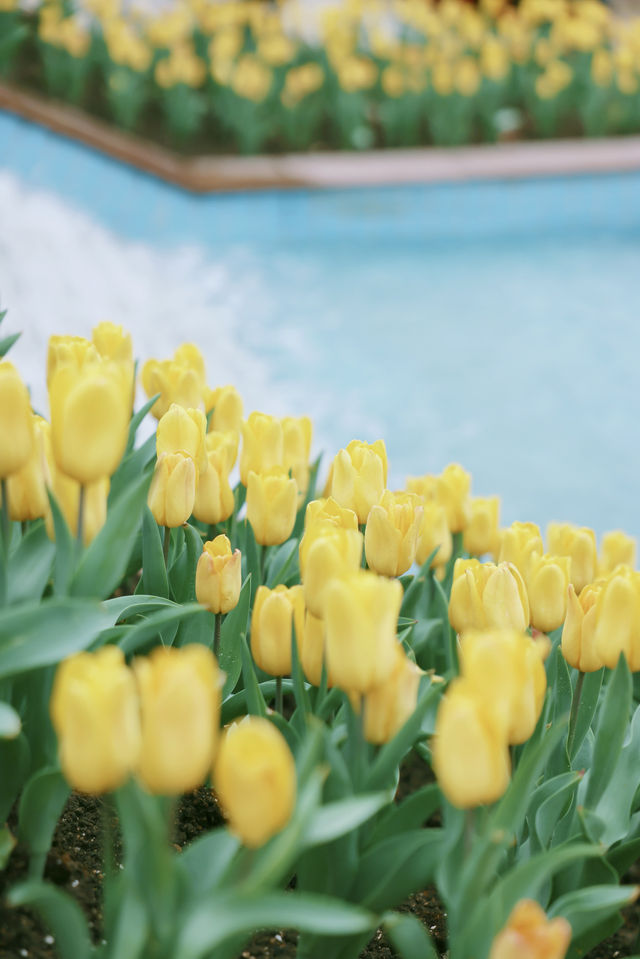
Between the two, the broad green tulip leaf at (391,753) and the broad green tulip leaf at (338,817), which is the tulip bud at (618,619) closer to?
the broad green tulip leaf at (391,753)

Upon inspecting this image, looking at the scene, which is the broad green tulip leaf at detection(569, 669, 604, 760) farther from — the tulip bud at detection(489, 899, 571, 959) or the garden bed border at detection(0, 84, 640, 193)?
the garden bed border at detection(0, 84, 640, 193)

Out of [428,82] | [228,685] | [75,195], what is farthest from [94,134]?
[228,685]

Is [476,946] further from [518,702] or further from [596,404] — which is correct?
[596,404]

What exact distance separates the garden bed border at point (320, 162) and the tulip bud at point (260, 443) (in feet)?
13.3

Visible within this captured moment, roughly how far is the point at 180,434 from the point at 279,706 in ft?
0.99

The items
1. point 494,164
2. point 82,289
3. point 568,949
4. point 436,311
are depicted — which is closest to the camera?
point 568,949

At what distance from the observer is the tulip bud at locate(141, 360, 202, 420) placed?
4.54 feet

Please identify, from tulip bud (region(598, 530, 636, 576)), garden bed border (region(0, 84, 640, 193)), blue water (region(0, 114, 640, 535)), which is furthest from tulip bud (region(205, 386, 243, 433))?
garden bed border (region(0, 84, 640, 193))

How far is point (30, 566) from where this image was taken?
973 mm

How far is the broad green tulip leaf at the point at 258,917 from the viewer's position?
671 mm

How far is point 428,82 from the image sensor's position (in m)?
5.68

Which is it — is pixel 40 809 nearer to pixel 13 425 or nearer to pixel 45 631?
pixel 45 631

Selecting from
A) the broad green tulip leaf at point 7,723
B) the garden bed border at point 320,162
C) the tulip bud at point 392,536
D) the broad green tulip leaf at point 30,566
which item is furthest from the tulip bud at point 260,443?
the garden bed border at point 320,162

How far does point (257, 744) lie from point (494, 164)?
5300 millimetres
